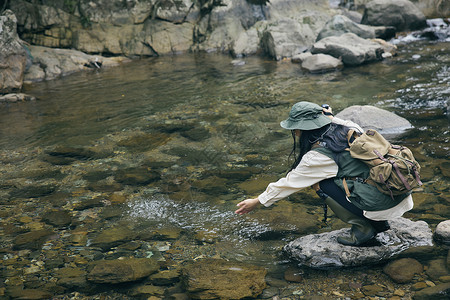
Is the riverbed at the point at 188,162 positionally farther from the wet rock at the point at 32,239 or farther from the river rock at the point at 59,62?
the river rock at the point at 59,62

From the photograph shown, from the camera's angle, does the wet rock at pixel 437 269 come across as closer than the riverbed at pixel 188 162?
Yes

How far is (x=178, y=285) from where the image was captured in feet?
12.9

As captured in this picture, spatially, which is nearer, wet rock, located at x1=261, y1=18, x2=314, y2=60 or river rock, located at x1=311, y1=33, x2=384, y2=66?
river rock, located at x1=311, y1=33, x2=384, y2=66

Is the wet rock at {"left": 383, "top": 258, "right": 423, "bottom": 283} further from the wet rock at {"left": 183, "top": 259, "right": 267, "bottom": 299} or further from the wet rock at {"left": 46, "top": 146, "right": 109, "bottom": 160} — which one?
the wet rock at {"left": 46, "top": 146, "right": 109, "bottom": 160}

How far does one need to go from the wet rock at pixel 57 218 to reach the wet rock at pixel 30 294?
4.51 ft

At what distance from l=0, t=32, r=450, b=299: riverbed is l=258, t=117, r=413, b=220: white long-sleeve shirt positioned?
1.89 ft

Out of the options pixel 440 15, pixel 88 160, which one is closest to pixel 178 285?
pixel 88 160

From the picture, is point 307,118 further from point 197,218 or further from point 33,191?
point 33,191

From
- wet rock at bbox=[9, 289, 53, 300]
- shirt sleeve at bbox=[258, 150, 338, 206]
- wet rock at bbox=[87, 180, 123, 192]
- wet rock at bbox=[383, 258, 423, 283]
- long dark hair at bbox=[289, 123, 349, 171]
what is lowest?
wet rock at bbox=[87, 180, 123, 192]

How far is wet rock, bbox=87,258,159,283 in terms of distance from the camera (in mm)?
3969

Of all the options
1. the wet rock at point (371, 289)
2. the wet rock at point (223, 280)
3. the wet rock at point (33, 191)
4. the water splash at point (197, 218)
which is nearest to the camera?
the wet rock at point (371, 289)

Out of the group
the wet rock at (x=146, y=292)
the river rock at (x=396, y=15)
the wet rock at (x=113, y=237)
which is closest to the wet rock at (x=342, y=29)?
the river rock at (x=396, y=15)

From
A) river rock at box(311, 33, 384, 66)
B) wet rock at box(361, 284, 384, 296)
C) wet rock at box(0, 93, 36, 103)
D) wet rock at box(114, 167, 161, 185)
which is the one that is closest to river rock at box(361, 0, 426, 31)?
river rock at box(311, 33, 384, 66)

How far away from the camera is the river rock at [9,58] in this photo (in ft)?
42.7
